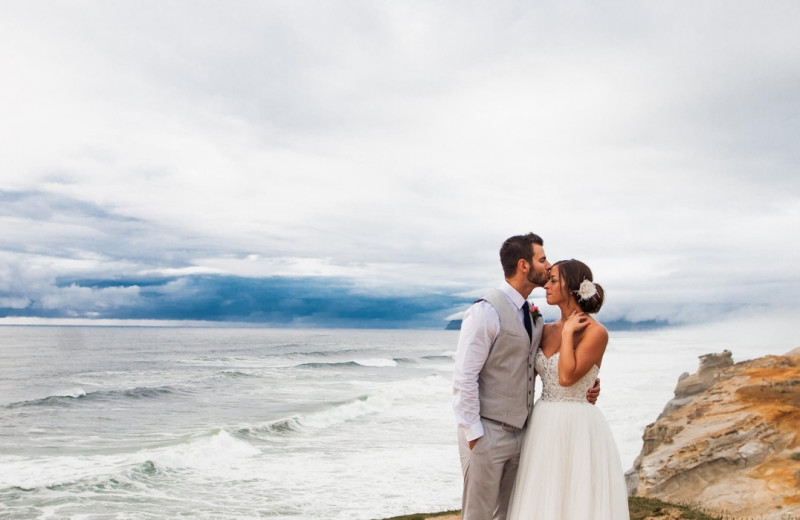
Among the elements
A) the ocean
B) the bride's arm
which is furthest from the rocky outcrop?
the bride's arm

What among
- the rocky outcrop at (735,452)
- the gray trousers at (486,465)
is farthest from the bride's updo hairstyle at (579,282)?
the rocky outcrop at (735,452)

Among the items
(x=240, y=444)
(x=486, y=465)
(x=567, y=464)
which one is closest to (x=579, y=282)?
(x=567, y=464)

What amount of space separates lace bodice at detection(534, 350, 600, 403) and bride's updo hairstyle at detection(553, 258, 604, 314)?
460 millimetres

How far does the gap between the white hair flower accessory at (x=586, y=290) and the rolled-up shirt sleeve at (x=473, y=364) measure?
741 mm

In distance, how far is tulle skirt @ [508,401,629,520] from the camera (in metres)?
4.54

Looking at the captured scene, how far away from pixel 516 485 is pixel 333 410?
73.5 ft

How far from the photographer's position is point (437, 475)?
14984 mm

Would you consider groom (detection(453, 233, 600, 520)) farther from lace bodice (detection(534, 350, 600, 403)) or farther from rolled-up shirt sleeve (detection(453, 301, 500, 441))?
lace bodice (detection(534, 350, 600, 403))

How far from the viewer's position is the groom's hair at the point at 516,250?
455 cm

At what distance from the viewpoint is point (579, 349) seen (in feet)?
14.8

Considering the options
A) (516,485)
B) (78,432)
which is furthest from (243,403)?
(516,485)

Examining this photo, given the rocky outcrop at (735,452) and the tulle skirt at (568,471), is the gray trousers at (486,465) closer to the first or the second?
the tulle skirt at (568,471)

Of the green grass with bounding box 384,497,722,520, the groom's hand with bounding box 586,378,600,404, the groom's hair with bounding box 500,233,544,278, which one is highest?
the groom's hair with bounding box 500,233,544,278

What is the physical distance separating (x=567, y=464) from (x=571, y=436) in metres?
0.22
